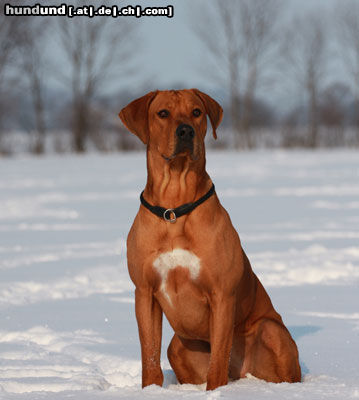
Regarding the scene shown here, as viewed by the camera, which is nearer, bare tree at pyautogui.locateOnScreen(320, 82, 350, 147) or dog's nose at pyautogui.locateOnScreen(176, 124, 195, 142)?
dog's nose at pyautogui.locateOnScreen(176, 124, 195, 142)

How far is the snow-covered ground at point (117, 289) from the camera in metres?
3.73

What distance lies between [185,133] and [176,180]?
11.3 inches

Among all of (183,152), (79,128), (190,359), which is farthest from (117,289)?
(79,128)

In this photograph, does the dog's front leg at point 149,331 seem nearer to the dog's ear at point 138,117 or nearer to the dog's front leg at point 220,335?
the dog's front leg at point 220,335

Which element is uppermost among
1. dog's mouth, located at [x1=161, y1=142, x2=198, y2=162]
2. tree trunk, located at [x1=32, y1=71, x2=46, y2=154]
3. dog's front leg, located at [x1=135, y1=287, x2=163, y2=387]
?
tree trunk, located at [x1=32, y1=71, x2=46, y2=154]

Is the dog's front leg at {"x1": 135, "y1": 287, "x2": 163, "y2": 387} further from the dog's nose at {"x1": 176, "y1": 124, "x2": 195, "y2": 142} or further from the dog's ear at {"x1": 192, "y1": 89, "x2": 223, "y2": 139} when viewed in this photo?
the dog's ear at {"x1": 192, "y1": 89, "x2": 223, "y2": 139}

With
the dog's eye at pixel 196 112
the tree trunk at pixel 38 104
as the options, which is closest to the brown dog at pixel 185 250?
the dog's eye at pixel 196 112

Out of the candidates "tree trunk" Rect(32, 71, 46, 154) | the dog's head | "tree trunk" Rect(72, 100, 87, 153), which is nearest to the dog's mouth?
the dog's head

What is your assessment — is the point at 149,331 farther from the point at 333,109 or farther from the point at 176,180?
the point at 333,109

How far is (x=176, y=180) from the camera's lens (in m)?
3.45

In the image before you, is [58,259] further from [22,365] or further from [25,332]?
[22,365]

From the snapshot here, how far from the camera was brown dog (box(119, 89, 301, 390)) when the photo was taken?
10.9 ft

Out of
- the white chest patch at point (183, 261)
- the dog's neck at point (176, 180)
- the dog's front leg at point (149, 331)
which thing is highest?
the dog's neck at point (176, 180)

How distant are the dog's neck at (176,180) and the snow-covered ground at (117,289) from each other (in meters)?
0.90
